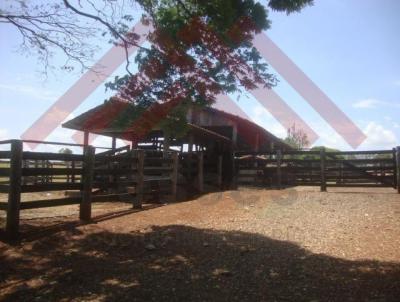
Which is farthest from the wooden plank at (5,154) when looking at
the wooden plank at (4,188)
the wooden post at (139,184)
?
the wooden post at (139,184)

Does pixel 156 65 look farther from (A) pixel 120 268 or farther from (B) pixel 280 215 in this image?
(A) pixel 120 268

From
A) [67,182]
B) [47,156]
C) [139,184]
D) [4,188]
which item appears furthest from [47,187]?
[139,184]

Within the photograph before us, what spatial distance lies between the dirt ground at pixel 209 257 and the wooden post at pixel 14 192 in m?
0.27

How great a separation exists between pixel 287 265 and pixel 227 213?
163 inches

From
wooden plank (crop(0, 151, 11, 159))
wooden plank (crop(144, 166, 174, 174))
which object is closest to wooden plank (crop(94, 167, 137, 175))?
wooden plank (crop(144, 166, 174, 174))

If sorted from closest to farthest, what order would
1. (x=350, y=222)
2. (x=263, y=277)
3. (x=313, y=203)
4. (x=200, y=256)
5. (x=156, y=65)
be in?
(x=263, y=277), (x=200, y=256), (x=350, y=222), (x=156, y=65), (x=313, y=203)

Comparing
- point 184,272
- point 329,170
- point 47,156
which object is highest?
point 47,156

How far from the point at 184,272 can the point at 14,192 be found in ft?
10.5

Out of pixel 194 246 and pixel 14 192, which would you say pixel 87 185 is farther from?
pixel 194 246

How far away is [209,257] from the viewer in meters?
5.54

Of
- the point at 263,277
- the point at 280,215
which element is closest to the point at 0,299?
the point at 263,277

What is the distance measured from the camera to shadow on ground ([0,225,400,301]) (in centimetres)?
416

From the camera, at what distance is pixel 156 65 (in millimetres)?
9391

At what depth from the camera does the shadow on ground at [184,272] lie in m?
4.16
